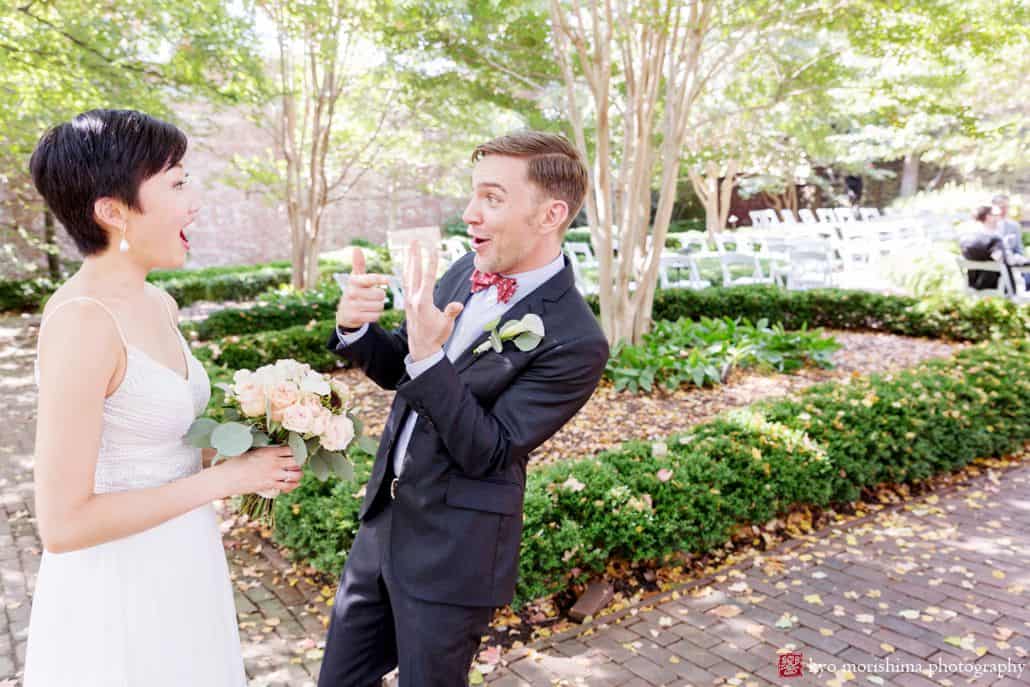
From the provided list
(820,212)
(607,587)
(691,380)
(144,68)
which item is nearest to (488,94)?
(144,68)

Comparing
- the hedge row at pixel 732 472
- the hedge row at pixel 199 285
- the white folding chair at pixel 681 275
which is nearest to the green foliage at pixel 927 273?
the white folding chair at pixel 681 275

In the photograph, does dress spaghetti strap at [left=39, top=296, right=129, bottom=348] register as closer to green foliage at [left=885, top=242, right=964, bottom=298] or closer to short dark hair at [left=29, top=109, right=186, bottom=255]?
short dark hair at [left=29, top=109, right=186, bottom=255]

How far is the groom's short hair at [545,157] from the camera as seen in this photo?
1963 millimetres

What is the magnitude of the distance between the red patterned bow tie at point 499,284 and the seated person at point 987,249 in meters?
10.5

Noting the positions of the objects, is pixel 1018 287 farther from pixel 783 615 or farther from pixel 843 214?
pixel 843 214

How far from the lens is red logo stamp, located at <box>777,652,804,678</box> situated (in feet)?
10.5

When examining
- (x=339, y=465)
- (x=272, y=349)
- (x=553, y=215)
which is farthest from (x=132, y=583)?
(x=272, y=349)

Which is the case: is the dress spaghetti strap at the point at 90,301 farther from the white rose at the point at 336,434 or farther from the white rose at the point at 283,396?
the white rose at the point at 336,434

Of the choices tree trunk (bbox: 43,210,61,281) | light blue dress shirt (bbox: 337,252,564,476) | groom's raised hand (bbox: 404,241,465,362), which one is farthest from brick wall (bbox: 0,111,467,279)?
groom's raised hand (bbox: 404,241,465,362)

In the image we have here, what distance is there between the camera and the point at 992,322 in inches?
375

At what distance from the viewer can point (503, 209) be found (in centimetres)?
195

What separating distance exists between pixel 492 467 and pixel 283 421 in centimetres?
54

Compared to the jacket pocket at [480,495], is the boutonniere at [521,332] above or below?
above

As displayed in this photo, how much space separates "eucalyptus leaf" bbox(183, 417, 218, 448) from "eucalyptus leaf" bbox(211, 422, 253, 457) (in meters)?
0.04
